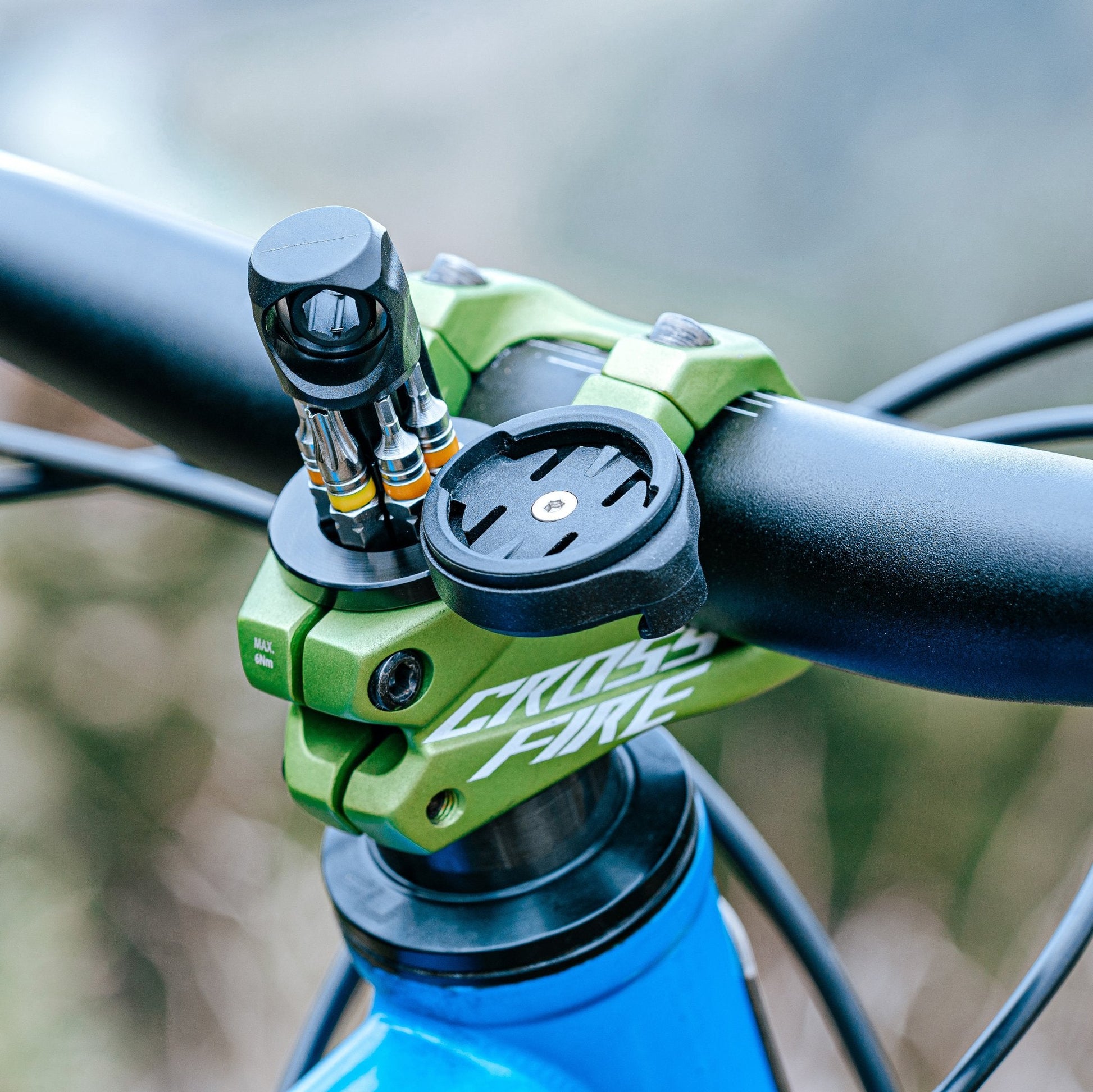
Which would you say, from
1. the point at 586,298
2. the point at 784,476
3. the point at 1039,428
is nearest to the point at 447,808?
the point at 784,476

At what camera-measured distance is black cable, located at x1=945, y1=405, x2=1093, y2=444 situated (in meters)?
0.54

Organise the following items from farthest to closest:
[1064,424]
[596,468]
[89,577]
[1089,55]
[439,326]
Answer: [89,577] < [1089,55] < [1064,424] < [439,326] < [596,468]

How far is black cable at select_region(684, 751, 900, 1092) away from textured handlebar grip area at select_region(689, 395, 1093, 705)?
251mm

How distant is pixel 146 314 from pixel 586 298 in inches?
37.0

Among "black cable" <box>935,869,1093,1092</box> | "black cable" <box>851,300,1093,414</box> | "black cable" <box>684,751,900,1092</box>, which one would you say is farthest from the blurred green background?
"black cable" <box>935,869,1093,1092</box>

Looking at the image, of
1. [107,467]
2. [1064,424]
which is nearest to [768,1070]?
[1064,424]

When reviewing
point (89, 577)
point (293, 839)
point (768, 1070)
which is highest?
point (768, 1070)

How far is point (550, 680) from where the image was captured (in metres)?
0.37

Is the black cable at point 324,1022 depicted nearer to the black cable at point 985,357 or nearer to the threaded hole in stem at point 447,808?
the threaded hole in stem at point 447,808

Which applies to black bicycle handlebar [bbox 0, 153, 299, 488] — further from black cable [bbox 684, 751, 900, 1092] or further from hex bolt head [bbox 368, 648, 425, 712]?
black cable [bbox 684, 751, 900, 1092]

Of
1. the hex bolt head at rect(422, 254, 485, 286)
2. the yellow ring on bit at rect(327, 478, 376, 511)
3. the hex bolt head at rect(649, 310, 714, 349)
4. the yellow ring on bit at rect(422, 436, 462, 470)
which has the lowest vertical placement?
the yellow ring on bit at rect(327, 478, 376, 511)

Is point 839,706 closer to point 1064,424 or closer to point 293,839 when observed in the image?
point 293,839

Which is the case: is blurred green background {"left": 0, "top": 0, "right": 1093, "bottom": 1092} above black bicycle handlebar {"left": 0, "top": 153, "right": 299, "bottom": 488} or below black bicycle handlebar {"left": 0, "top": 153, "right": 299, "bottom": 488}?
below

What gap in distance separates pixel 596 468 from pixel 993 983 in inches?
51.3
